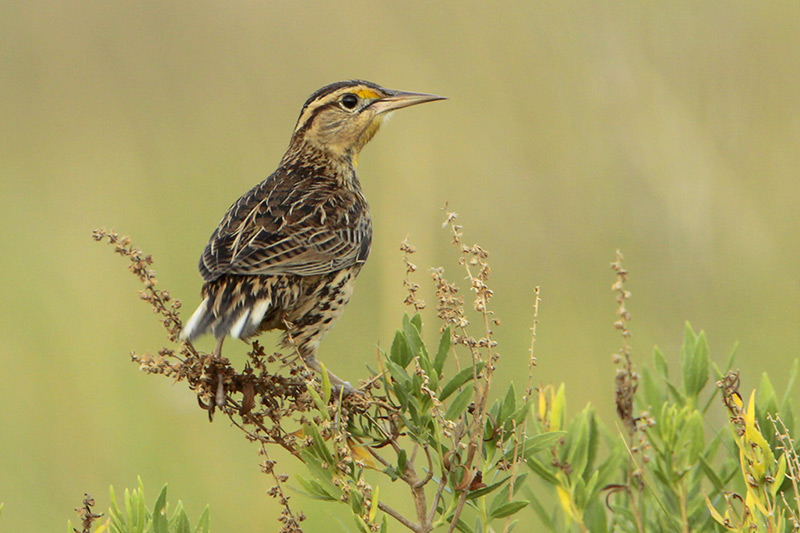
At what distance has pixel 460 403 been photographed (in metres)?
Result: 2.38

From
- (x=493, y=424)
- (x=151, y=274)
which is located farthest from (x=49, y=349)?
(x=493, y=424)

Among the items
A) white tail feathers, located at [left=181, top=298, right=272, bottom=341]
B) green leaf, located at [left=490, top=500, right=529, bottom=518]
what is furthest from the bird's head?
green leaf, located at [left=490, top=500, right=529, bottom=518]

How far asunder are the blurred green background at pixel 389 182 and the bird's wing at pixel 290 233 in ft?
2.21

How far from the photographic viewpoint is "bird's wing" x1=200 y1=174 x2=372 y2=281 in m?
3.42

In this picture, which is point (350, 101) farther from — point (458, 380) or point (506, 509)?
point (506, 509)

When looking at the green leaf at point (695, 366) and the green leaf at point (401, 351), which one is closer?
the green leaf at point (401, 351)

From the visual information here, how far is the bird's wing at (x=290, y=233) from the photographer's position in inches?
135

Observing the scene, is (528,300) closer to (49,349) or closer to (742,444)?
(49,349)

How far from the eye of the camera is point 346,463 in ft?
7.45

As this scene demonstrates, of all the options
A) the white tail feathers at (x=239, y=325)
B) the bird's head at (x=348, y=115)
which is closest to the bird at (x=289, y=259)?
the white tail feathers at (x=239, y=325)

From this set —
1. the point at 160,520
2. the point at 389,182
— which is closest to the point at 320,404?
the point at 160,520

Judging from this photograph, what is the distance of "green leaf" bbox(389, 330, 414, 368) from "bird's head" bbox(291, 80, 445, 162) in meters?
2.42

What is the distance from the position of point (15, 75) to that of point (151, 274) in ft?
21.8

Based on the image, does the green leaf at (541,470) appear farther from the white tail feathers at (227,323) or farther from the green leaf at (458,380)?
the white tail feathers at (227,323)
